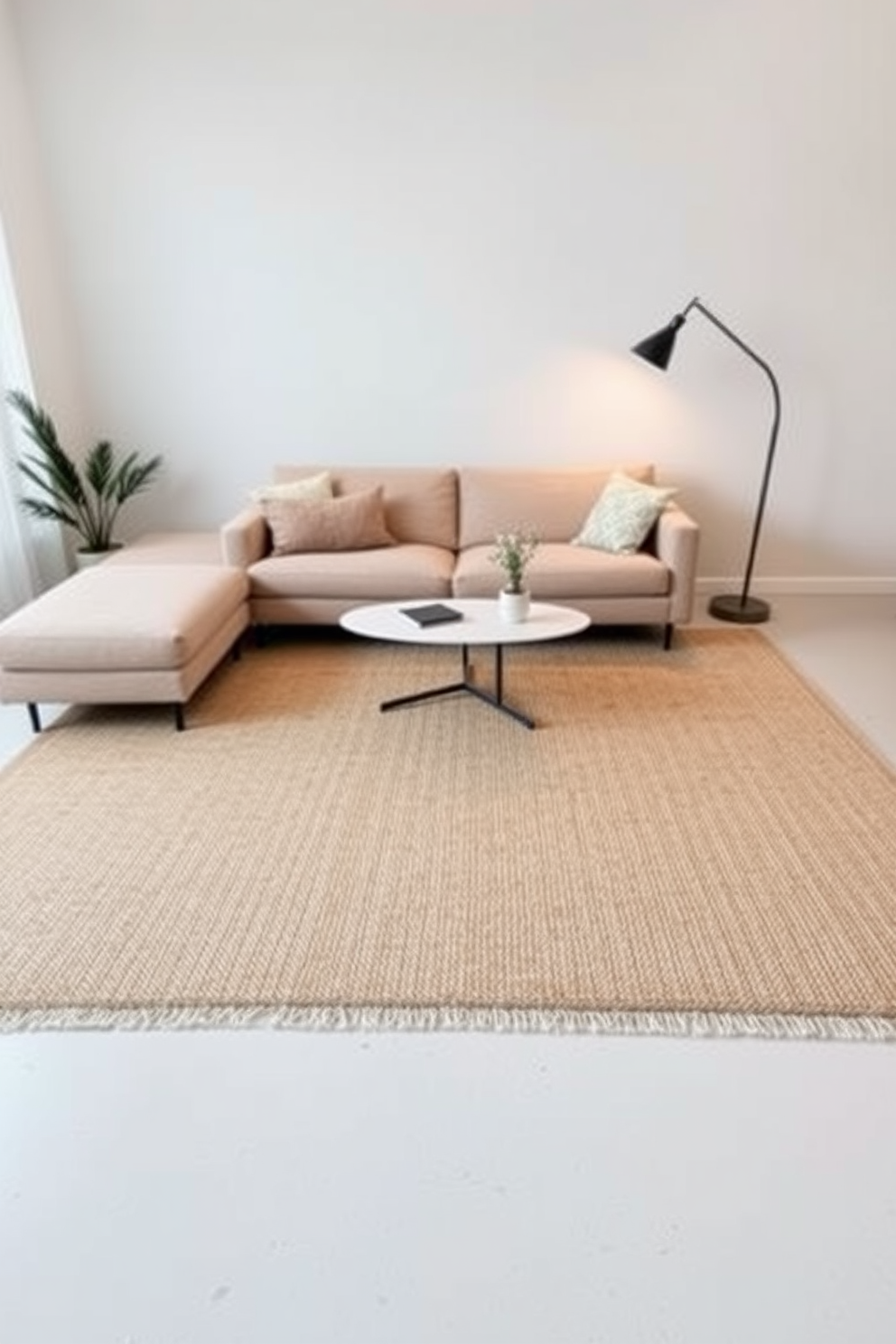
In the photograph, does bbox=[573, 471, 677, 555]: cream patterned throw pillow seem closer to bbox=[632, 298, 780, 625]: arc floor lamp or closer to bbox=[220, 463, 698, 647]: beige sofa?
bbox=[220, 463, 698, 647]: beige sofa

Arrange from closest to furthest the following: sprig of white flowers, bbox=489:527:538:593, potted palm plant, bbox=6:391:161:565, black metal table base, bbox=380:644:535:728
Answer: sprig of white flowers, bbox=489:527:538:593
black metal table base, bbox=380:644:535:728
potted palm plant, bbox=6:391:161:565

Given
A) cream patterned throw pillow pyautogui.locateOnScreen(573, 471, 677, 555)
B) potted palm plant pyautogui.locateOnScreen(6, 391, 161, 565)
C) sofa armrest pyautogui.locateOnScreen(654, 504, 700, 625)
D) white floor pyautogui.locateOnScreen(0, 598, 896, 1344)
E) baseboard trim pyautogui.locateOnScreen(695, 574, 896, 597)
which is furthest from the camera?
baseboard trim pyautogui.locateOnScreen(695, 574, 896, 597)

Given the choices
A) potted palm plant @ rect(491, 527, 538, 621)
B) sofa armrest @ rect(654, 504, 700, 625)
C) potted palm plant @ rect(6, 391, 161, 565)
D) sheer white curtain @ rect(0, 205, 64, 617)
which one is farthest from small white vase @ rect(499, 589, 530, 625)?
sheer white curtain @ rect(0, 205, 64, 617)

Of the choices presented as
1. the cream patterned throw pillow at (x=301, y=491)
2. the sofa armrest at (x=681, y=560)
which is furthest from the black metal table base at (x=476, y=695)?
the cream patterned throw pillow at (x=301, y=491)

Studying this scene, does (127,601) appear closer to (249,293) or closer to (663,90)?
(249,293)

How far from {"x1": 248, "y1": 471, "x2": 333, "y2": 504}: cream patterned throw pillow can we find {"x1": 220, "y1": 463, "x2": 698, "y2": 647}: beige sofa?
3.2 inches

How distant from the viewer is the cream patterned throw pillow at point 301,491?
3.94 m

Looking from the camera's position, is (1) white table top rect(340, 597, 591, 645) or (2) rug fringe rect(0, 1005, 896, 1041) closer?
(2) rug fringe rect(0, 1005, 896, 1041)

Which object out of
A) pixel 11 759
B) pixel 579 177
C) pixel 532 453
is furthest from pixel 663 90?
pixel 11 759

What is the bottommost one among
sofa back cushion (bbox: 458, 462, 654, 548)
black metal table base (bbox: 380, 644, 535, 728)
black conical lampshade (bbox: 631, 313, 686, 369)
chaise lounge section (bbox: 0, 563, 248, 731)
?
black metal table base (bbox: 380, 644, 535, 728)

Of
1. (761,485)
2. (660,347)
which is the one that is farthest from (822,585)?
(660,347)

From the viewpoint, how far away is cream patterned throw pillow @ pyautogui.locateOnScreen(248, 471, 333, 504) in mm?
3939

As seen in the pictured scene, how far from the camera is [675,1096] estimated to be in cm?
157

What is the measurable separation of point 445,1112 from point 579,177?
4.02m
